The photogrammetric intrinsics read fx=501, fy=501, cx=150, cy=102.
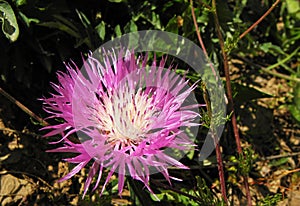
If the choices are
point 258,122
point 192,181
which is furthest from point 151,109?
point 258,122

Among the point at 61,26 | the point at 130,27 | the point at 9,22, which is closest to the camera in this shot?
the point at 9,22

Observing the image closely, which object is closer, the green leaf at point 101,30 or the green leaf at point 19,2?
the green leaf at point 19,2

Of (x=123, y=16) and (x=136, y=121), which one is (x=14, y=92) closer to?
(x=123, y=16)

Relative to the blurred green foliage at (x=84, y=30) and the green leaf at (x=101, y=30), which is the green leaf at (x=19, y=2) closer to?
the blurred green foliage at (x=84, y=30)

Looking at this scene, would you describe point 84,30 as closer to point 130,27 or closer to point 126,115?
point 130,27

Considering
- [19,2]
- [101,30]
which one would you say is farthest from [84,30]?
[19,2]

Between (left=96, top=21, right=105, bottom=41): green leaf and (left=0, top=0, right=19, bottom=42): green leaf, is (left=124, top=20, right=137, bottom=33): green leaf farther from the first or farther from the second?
(left=0, top=0, right=19, bottom=42): green leaf

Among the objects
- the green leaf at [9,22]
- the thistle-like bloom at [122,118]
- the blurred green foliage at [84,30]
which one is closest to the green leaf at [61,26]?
the blurred green foliage at [84,30]
